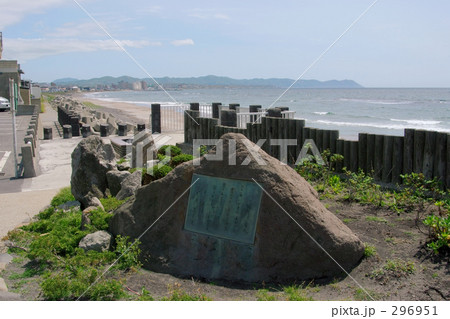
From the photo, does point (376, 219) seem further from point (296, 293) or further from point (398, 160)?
point (398, 160)

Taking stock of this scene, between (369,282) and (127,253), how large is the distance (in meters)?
3.28

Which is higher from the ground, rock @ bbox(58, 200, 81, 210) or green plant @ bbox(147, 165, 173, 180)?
green plant @ bbox(147, 165, 173, 180)

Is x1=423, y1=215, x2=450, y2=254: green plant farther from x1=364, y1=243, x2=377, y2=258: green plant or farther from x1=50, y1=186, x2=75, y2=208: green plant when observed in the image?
x1=50, y1=186, x2=75, y2=208: green plant

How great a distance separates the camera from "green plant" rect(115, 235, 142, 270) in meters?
6.51

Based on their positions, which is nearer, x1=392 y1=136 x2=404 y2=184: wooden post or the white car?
x1=392 y1=136 x2=404 y2=184: wooden post

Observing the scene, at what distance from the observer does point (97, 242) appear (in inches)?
279

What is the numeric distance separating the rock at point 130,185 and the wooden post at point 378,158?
522 cm

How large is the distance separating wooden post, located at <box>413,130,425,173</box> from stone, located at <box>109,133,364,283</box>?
394cm

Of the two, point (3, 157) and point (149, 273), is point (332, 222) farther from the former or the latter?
point (3, 157)

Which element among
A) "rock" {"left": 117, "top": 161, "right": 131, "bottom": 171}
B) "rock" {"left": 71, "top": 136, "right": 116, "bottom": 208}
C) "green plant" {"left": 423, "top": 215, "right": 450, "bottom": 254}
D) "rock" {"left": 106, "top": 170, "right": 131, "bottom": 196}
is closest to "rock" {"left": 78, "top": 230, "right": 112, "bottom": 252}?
"rock" {"left": 106, "top": 170, "right": 131, "bottom": 196}

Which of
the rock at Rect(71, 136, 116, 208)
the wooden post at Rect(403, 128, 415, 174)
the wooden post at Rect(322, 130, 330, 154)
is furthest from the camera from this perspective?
the wooden post at Rect(322, 130, 330, 154)

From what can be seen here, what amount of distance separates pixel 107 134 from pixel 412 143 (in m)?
19.7

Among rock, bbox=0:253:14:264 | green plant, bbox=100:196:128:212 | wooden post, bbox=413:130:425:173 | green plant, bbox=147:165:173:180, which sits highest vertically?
wooden post, bbox=413:130:425:173

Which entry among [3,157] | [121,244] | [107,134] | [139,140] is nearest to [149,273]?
[121,244]
